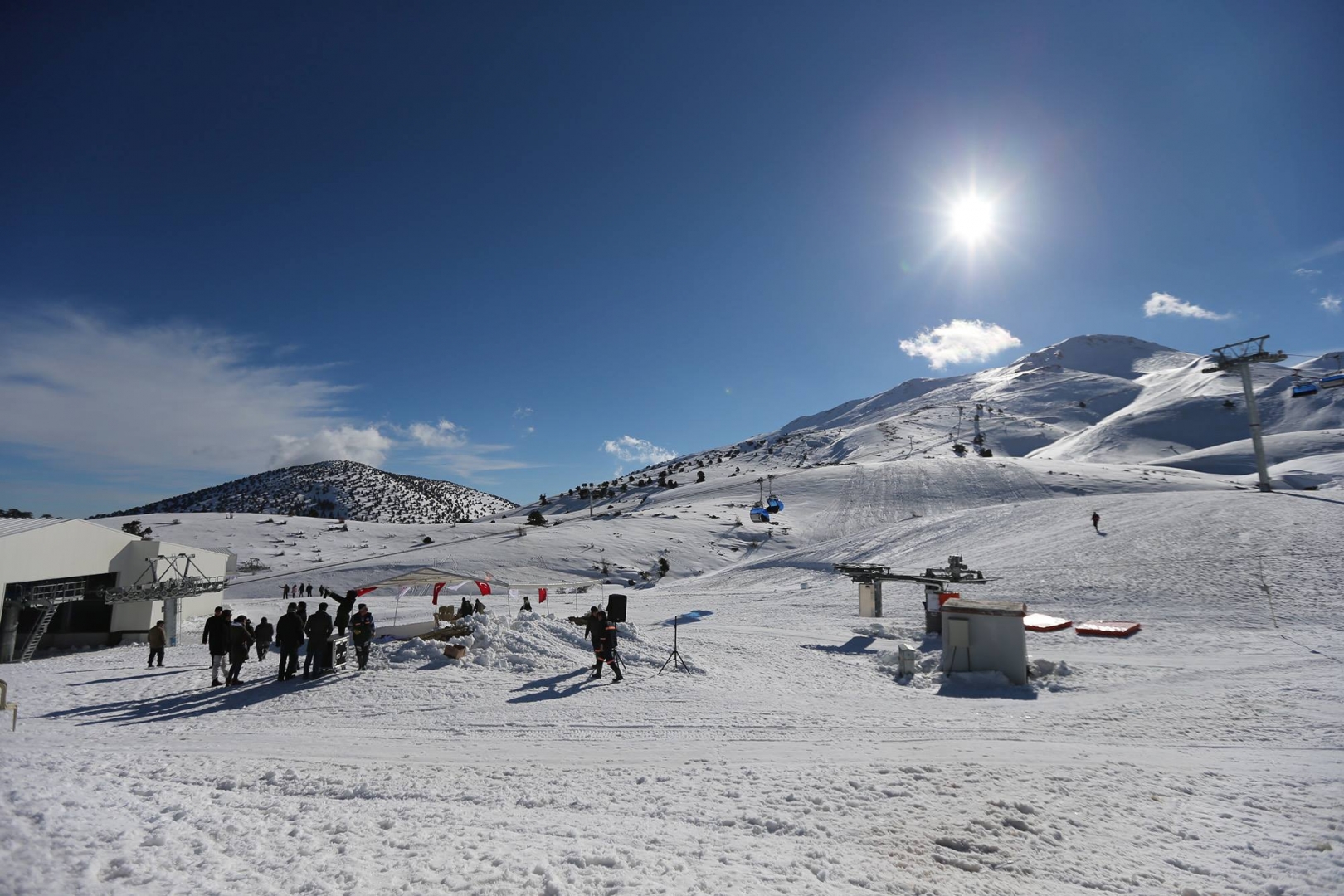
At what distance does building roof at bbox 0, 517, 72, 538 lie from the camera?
21.5 meters

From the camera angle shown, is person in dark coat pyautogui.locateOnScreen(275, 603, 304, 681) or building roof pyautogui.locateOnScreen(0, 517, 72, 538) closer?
person in dark coat pyautogui.locateOnScreen(275, 603, 304, 681)

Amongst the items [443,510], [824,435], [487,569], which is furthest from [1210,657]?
[443,510]

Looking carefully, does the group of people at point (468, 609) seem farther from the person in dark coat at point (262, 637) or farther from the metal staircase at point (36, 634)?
the metal staircase at point (36, 634)

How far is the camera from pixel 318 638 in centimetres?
1390

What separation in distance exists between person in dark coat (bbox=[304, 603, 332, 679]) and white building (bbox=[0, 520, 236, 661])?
1309 cm

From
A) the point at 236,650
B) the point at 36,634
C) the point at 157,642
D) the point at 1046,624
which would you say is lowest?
the point at 1046,624

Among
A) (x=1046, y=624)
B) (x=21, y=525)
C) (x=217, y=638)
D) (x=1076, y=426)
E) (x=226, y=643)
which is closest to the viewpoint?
(x=217, y=638)

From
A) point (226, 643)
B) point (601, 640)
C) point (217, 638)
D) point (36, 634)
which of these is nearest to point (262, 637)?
point (226, 643)

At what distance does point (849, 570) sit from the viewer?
30703 millimetres

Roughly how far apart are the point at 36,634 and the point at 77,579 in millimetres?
5984

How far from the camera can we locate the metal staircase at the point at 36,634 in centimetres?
1959

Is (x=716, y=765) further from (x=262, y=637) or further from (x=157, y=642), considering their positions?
(x=157, y=642)

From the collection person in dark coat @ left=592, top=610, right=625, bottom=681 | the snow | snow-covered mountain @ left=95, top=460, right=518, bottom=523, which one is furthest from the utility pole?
snow-covered mountain @ left=95, top=460, right=518, bottom=523

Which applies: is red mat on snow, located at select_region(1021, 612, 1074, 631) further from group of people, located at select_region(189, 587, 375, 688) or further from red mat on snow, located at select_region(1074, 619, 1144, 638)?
group of people, located at select_region(189, 587, 375, 688)
